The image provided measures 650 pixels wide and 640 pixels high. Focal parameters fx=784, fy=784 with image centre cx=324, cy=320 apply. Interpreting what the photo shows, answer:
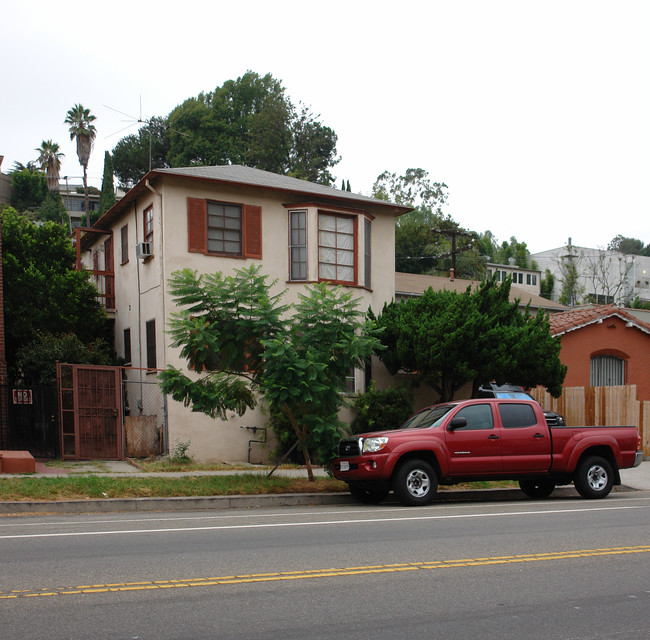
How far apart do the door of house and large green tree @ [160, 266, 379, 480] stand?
542 centimetres

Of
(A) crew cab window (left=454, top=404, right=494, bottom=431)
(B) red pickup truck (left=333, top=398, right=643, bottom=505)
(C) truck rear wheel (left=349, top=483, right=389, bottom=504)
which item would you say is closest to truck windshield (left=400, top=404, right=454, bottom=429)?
(B) red pickup truck (left=333, top=398, right=643, bottom=505)

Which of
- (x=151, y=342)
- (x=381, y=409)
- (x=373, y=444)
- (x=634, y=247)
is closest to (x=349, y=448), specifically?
(x=373, y=444)

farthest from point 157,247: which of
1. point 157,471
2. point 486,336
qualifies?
point 486,336

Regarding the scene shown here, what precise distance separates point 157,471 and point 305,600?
11.3 m

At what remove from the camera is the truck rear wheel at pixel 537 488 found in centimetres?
1529

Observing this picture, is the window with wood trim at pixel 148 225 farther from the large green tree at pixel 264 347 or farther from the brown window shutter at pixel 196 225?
the large green tree at pixel 264 347

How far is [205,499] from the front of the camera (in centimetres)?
1353

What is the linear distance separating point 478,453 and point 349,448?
227 cm

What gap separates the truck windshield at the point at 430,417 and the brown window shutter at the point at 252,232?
8.10 m

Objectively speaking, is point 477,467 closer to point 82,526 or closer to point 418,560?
point 418,560

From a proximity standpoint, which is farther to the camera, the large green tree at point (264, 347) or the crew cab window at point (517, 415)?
the crew cab window at point (517, 415)

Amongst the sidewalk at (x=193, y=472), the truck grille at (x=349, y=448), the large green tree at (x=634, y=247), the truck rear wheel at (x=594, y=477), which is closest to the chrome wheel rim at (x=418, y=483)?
the truck grille at (x=349, y=448)

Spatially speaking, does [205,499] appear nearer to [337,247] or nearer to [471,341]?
[471,341]

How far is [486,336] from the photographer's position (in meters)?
19.8
